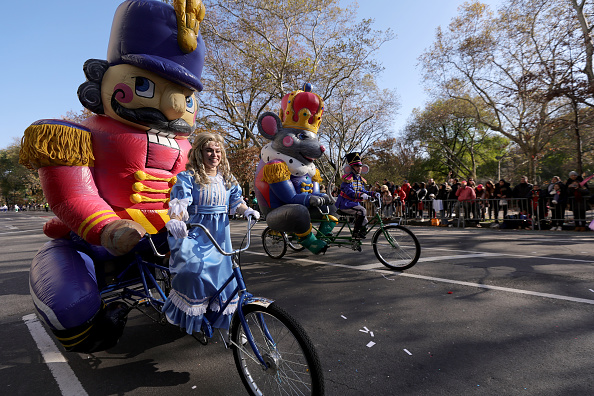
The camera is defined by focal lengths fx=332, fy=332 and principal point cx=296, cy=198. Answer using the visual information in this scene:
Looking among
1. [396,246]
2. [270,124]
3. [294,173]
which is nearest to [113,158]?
[294,173]

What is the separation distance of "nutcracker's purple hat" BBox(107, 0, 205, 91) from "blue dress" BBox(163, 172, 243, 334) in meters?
1.13

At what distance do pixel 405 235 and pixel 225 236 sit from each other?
3.64 meters

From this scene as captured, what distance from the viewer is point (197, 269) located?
2.54 metres

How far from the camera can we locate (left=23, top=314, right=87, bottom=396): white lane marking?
98.0 inches

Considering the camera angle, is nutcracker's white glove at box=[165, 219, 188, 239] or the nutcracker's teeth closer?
nutcracker's white glove at box=[165, 219, 188, 239]

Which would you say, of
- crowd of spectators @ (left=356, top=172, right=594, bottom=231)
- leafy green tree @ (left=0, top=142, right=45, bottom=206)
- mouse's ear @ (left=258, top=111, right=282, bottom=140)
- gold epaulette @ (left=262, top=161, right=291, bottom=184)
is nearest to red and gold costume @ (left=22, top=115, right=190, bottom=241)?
gold epaulette @ (left=262, top=161, right=291, bottom=184)

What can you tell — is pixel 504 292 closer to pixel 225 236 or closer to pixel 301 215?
pixel 301 215

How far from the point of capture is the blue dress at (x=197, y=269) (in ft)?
8.37

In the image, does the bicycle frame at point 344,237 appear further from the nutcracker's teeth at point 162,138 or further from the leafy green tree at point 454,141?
the leafy green tree at point 454,141

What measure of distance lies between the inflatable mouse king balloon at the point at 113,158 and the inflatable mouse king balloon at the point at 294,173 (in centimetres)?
255

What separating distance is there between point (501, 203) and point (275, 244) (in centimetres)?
974

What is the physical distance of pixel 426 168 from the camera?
143 ft

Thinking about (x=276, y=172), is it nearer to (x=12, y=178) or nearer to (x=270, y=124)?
(x=270, y=124)

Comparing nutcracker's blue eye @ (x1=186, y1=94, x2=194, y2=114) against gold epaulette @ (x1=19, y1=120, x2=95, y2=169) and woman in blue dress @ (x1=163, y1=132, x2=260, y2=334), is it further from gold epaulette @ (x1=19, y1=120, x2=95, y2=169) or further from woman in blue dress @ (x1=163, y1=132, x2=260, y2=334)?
gold epaulette @ (x1=19, y1=120, x2=95, y2=169)
